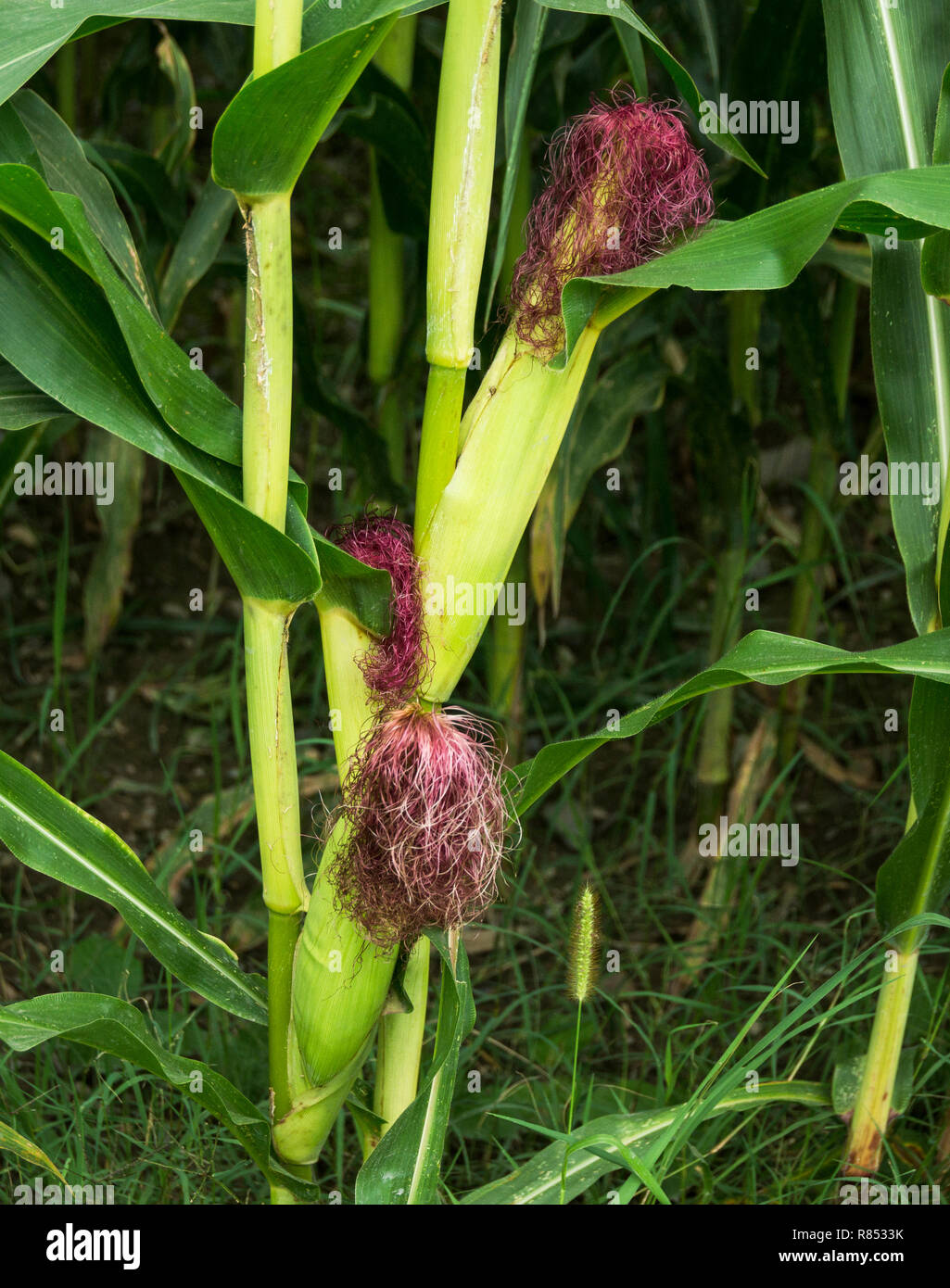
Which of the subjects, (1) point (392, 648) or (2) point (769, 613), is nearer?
(1) point (392, 648)

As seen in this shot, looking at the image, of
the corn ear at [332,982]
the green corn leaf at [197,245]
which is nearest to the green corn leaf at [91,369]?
the corn ear at [332,982]

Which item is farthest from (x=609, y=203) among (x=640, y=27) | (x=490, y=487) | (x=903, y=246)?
(x=903, y=246)

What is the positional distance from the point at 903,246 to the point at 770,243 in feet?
1.10

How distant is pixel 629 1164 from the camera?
0.96m

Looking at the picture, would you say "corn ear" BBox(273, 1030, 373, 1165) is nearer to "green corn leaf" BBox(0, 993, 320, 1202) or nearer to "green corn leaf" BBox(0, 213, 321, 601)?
"green corn leaf" BBox(0, 993, 320, 1202)

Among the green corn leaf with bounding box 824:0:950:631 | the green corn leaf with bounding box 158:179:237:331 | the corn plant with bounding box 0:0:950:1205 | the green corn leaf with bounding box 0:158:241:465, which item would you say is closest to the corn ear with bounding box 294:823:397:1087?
the corn plant with bounding box 0:0:950:1205

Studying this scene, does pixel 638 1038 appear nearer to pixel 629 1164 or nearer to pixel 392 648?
pixel 629 1164

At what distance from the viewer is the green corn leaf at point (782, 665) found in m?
0.96

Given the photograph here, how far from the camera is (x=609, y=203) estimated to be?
977 millimetres

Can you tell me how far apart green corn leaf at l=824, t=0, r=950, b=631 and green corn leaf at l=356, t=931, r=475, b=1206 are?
22.7 inches

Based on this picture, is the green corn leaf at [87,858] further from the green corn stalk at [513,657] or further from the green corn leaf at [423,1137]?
the green corn stalk at [513,657]

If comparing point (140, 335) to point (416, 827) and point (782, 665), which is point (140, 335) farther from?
point (782, 665)

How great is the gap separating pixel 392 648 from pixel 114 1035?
0.40 metres

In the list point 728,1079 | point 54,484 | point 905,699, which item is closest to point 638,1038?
point 728,1079
